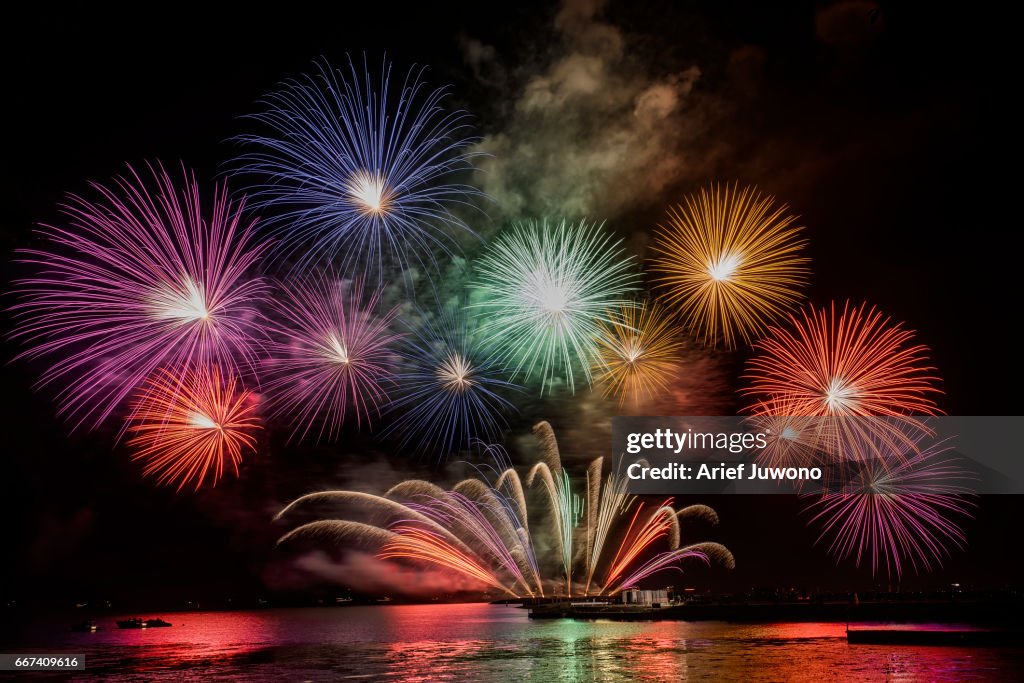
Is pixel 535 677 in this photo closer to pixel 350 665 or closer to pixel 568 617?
pixel 350 665

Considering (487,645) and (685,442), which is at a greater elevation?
(685,442)

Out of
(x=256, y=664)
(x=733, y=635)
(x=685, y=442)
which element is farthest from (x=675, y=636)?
(x=256, y=664)

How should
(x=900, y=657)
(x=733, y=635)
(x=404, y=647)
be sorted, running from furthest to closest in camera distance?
(x=404, y=647), (x=733, y=635), (x=900, y=657)

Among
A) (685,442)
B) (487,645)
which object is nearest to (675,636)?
(487,645)

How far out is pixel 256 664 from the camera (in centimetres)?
5766

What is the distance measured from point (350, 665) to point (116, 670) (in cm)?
1710

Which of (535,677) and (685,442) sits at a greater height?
(685,442)

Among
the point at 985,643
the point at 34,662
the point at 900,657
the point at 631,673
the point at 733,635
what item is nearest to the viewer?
the point at 631,673

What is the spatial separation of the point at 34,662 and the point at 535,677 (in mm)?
38793

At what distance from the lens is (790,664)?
4334 centimetres

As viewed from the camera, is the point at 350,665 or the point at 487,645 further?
the point at 487,645

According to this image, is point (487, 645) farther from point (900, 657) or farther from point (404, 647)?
point (900, 657)

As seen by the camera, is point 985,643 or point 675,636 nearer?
point 985,643

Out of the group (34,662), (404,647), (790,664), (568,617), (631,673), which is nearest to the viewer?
(631,673)
